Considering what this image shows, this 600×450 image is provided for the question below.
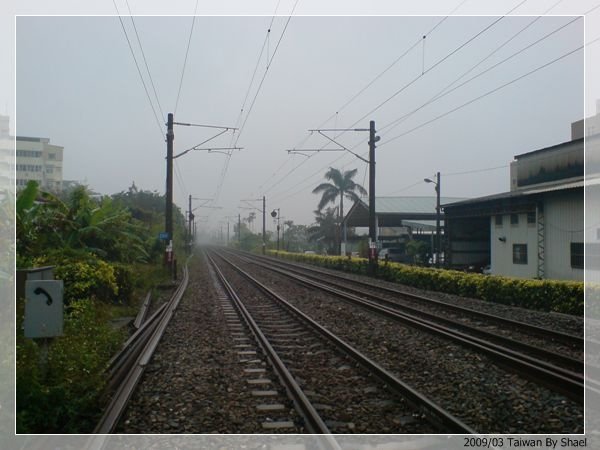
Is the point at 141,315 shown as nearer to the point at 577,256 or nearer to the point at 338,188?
the point at 577,256

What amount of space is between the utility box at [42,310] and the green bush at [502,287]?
1163 centimetres

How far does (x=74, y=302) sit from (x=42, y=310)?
543cm

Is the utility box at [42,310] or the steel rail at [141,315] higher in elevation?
the utility box at [42,310]

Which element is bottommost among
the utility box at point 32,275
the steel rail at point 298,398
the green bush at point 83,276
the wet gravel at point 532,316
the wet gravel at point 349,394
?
the wet gravel at point 532,316

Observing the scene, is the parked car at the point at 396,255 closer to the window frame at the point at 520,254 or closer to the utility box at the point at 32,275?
the window frame at the point at 520,254

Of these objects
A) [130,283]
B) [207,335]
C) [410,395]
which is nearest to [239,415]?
[410,395]

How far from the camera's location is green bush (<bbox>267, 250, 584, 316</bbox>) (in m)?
12.8

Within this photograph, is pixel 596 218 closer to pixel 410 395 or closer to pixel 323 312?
pixel 323 312

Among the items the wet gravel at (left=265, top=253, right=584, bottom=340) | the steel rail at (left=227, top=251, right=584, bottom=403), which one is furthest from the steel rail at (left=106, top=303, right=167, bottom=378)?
the wet gravel at (left=265, top=253, right=584, bottom=340)

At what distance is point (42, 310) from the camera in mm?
4855

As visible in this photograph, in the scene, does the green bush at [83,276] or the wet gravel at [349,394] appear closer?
the wet gravel at [349,394]

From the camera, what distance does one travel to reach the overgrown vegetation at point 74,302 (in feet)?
15.4

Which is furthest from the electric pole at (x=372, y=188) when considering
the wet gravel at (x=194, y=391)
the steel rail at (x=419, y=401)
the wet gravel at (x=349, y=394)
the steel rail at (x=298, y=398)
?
the steel rail at (x=419, y=401)

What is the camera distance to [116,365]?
21.6 ft
